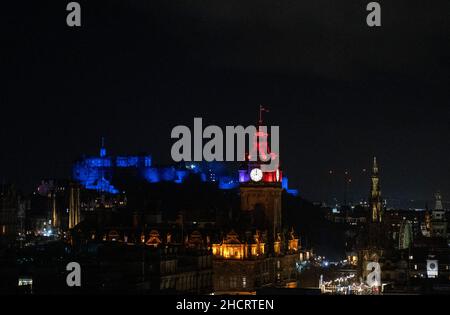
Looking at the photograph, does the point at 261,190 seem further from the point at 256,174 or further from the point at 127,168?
the point at 127,168

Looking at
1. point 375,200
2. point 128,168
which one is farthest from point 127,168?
point 375,200

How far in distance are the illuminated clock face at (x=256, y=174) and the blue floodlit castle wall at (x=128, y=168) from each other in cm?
5784

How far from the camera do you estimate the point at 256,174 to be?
94.4m

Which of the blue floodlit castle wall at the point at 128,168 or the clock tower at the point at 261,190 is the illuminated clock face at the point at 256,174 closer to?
the clock tower at the point at 261,190

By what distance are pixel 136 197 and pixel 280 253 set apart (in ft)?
176

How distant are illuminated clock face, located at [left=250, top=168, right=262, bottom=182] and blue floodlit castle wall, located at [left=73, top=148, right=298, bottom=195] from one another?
2277 inches

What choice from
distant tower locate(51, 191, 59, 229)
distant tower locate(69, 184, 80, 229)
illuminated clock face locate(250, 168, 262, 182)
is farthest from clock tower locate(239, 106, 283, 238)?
distant tower locate(51, 191, 59, 229)

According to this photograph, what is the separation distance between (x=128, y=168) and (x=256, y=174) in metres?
68.6

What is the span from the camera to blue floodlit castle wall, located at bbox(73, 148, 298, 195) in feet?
513

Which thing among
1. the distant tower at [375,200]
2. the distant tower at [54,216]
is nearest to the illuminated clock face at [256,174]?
the distant tower at [375,200]

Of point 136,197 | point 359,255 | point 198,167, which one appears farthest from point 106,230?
point 198,167

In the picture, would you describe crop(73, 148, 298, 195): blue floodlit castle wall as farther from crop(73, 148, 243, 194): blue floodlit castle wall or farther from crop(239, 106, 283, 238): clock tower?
crop(239, 106, 283, 238): clock tower

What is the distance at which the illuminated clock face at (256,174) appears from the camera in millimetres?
94062

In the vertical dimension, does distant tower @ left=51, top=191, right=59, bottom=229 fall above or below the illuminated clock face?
below
